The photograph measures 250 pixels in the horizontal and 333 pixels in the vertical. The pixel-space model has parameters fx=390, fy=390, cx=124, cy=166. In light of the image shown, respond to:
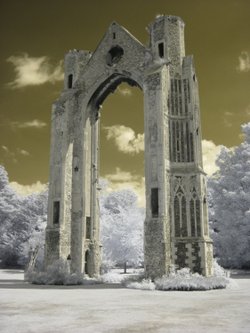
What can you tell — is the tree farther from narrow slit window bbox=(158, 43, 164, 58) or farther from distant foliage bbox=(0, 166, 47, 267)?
narrow slit window bbox=(158, 43, 164, 58)

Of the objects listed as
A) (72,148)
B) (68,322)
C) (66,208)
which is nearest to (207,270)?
(66,208)

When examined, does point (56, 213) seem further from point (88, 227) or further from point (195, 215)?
point (195, 215)

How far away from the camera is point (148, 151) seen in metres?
19.5

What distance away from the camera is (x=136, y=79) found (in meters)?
22.1

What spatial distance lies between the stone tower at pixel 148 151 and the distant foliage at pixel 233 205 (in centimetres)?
796

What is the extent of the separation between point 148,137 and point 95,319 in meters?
13.0

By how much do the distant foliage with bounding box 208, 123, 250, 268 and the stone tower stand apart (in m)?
7.96

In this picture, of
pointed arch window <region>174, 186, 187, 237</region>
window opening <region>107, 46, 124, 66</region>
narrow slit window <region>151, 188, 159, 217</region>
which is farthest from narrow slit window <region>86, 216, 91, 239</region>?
window opening <region>107, 46, 124, 66</region>

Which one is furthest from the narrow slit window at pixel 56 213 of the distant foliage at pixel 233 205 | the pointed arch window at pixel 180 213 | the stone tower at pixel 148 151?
the distant foliage at pixel 233 205

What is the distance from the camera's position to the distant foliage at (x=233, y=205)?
88.3 ft

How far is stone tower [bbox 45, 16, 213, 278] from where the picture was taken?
18406 mm

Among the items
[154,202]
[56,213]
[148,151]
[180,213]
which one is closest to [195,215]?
[180,213]

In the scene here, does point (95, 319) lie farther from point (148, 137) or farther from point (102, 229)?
point (102, 229)

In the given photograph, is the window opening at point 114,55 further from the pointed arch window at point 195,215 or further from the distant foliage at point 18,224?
the distant foliage at point 18,224
